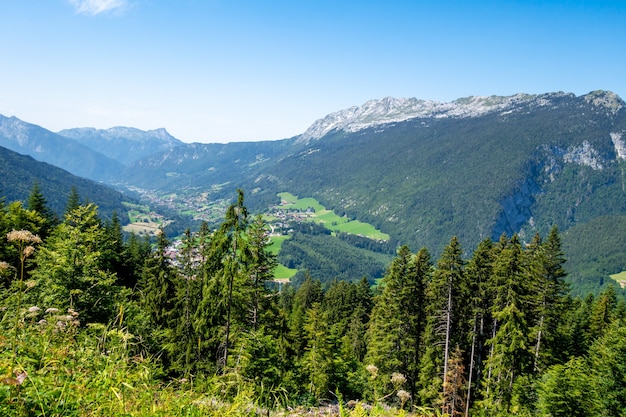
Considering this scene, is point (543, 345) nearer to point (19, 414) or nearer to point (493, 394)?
point (493, 394)

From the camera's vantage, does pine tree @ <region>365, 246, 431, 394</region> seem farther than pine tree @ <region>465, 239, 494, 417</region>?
No

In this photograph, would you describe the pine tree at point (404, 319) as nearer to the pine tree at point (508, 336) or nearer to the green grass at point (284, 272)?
the pine tree at point (508, 336)

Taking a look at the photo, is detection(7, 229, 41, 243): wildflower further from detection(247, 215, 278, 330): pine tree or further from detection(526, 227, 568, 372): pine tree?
detection(526, 227, 568, 372): pine tree

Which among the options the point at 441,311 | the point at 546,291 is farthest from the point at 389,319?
the point at 546,291

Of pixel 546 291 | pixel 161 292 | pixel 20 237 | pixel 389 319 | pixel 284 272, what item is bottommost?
pixel 284 272

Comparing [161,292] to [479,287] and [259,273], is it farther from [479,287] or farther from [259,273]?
[479,287]

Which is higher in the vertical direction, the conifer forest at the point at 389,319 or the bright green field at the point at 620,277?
the conifer forest at the point at 389,319

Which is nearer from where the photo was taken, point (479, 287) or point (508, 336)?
point (508, 336)

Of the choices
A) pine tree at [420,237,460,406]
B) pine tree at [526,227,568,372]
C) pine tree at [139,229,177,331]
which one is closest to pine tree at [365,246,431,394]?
pine tree at [420,237,460,406]

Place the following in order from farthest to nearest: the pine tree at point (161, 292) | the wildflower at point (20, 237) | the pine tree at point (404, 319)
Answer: the pine tree at point (161, 292)
the pine tree at point (404, 319)
the wildflower at point (20, 237)

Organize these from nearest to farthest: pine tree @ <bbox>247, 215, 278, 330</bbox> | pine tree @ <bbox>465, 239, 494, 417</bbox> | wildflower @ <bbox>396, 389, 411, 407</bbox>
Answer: wildflower @ <bbox>396, 389, 411, 407</bbox> → pine tree @ <bbox>247, 215, 278, 330</bbox> → pine tree @ <bbox>465, 239, 494, 417</bbox>

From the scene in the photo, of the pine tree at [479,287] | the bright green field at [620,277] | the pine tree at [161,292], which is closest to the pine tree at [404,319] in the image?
the pine tree at [479,287]

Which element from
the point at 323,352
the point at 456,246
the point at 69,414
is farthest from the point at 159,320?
A: the point at 69,414

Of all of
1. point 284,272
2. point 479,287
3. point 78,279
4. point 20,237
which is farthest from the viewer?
point 284,272
